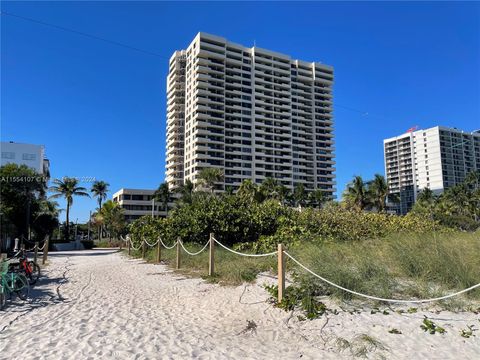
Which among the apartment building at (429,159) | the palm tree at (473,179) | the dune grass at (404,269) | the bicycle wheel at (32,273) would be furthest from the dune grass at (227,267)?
the apartment building at (429,159)

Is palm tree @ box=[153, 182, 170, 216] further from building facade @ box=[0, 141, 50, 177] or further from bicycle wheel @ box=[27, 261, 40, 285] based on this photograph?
bicycle wheel @ box=[27, 261, 40, 285]

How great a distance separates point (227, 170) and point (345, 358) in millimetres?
88572

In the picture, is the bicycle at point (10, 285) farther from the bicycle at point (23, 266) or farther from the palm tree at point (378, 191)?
the palm tree at point (378, 191)

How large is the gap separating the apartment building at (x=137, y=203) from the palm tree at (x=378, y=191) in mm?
50223

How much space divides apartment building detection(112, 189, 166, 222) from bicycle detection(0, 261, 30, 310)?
277 ft

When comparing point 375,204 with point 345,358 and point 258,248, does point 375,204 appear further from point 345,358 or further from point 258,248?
point 345,358

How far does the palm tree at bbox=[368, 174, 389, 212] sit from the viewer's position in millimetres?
60156

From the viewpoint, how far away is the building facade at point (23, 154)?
2608 inches

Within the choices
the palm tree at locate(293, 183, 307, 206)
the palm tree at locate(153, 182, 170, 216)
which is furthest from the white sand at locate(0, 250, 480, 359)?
the palm tree at locate(153, 182, 170, 216)

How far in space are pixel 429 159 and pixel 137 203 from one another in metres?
78.3

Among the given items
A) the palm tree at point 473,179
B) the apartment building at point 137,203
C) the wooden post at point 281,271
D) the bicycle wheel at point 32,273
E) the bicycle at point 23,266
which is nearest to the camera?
the wooden post at point 281,271

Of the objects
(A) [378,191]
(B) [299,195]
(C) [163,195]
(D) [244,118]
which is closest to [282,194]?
(B) [299,195]

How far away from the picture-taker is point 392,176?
121188 mm

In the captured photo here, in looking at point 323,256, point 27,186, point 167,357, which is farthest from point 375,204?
point 167,357
